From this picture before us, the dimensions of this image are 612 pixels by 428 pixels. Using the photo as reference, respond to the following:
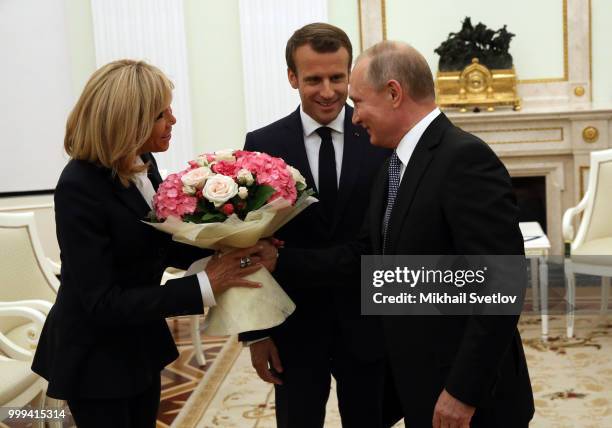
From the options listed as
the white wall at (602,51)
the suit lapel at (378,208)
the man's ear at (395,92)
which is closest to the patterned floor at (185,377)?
the suit lapel at (378,208)

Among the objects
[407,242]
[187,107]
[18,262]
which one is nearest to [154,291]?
[407,242]

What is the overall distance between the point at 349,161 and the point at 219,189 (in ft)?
1.82

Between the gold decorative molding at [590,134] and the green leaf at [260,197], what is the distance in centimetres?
562

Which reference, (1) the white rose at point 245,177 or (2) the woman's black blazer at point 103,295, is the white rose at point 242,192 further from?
(2) the woman's black blazer at point 103,295

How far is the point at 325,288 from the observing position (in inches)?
95.3

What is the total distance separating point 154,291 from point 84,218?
0.28 m

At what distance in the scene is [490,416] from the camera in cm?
193

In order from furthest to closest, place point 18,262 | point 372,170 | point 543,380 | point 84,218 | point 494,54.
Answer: point 494,54
point 543,380
point 18,262
point 372,170
point 84,218

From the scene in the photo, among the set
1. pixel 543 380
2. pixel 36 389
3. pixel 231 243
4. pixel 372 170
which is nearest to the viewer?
pixel 231 243

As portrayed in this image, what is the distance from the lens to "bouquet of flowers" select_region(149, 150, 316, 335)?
6.72 feet

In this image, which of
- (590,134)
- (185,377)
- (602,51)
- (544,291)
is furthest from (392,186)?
(602,51)

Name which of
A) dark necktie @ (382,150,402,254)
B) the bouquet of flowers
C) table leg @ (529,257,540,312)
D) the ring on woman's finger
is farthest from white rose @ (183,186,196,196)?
table leg @ (529,257,540,312)

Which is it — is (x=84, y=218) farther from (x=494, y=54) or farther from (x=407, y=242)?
(x=494, y=54)

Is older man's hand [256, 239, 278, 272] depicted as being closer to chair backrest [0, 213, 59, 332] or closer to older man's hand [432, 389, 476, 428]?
older man's hand [432, 389, 476, 428]
